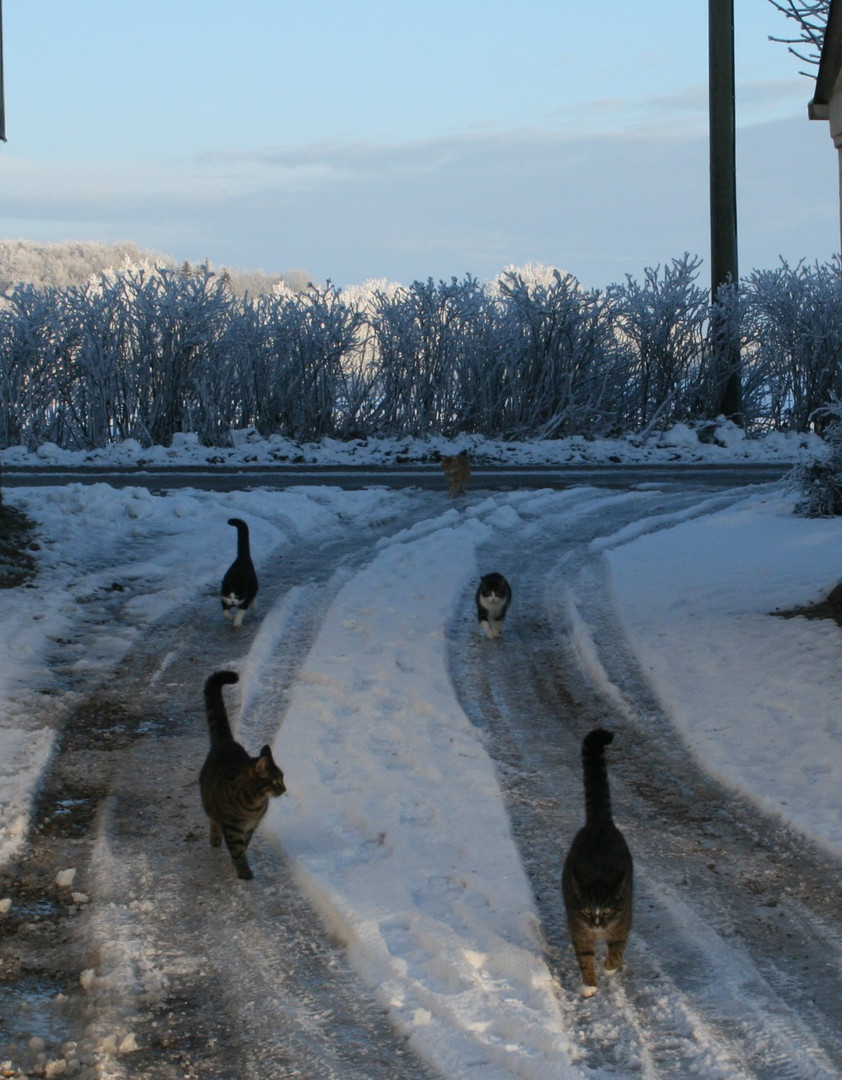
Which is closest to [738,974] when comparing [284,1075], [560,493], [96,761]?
[284,1075]

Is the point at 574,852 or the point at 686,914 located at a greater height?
the point at 574,852

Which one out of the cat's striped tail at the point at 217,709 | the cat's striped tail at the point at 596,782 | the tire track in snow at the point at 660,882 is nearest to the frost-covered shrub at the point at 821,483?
the tire track in snow at the point at 660,882

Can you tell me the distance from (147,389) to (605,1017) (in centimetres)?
2055

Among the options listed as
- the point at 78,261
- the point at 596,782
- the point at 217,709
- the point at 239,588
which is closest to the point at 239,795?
the point at 217,709

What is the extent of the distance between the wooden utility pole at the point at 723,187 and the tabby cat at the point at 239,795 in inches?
794

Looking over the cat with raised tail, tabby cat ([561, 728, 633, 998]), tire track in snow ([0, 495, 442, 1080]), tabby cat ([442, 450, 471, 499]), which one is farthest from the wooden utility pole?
tabby cat ([561, 728, 633, 998])

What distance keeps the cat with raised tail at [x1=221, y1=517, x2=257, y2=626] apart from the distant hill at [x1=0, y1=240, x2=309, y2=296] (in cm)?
7228

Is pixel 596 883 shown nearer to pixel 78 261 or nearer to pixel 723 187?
pixel 723 187

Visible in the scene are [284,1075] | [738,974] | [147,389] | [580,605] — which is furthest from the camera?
[147,389]

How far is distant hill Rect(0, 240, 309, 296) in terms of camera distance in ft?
273

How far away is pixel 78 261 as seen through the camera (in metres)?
90.5

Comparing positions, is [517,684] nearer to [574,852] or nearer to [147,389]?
[574,852]

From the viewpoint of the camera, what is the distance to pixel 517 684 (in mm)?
8078

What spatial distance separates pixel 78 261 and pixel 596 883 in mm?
93866
